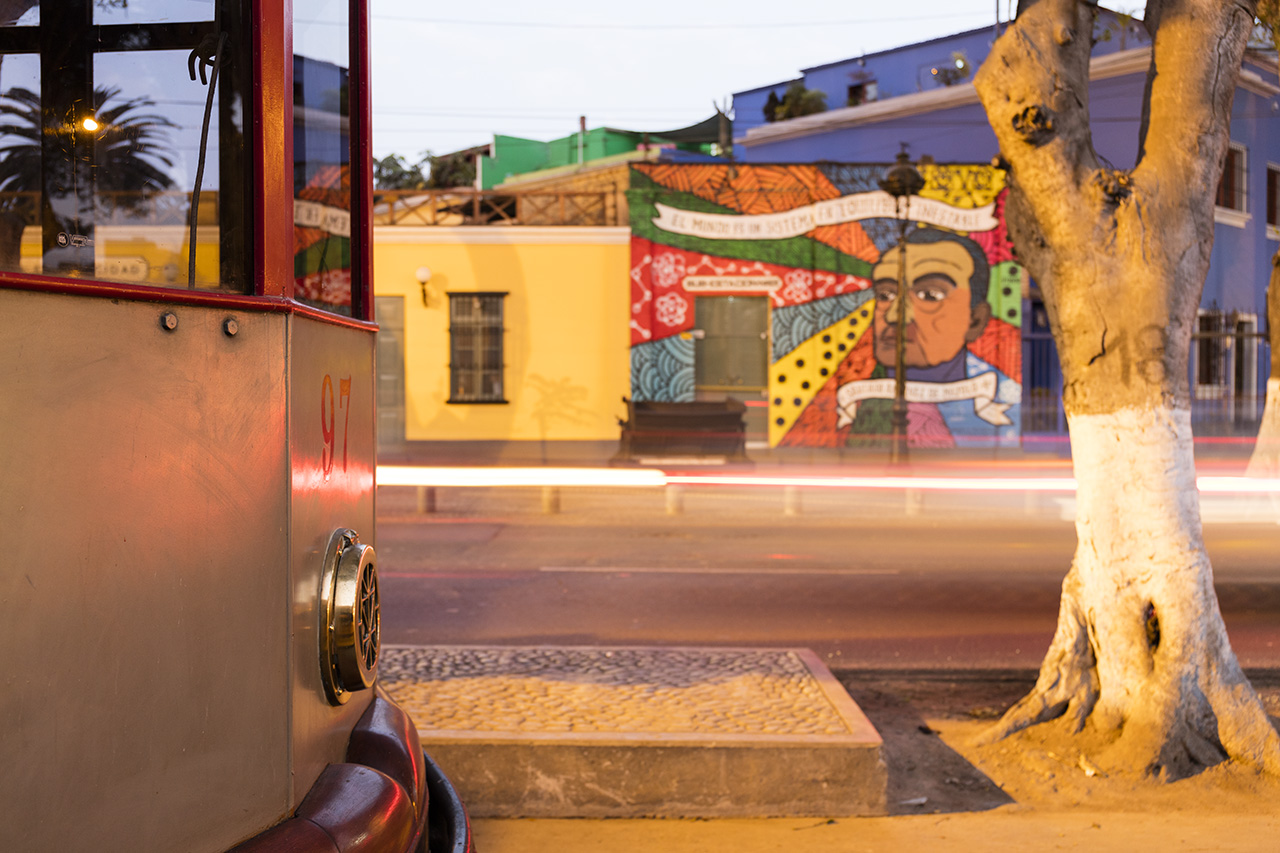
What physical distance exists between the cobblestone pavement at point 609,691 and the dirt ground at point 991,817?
385 mm

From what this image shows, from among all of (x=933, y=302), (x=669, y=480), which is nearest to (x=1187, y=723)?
(x=669, y=480)

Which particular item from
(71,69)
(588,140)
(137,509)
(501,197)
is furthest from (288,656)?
(588,140)

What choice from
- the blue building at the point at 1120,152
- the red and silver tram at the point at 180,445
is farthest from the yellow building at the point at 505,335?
the red and silver tram at the point at 180,445

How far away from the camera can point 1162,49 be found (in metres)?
5.05

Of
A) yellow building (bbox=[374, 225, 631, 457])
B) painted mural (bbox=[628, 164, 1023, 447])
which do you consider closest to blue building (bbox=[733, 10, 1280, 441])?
painted mural (bbox=[628, 164, 1023, 447])

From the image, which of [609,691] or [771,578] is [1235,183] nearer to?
[771,578]

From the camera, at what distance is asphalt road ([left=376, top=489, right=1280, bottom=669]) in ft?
23.6

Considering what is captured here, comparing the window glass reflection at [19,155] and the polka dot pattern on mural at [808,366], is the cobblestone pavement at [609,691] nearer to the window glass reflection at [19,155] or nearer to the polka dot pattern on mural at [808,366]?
the window glass reflection at [19,155]

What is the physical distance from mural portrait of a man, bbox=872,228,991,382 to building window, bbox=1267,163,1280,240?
8867 millimetres

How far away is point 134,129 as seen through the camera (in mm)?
1958

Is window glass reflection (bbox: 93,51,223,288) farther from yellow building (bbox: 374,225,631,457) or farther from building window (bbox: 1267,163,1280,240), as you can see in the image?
building window (bbox: 1267,163,1280,240)

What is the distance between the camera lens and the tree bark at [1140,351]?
481 cm

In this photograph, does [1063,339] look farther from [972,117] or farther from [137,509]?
[972,117]

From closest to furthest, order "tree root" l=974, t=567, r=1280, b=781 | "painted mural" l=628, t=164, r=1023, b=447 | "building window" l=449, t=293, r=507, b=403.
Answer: "tree root" l=974, t=567, r=1280, b=781 → "painted mural" l=628, t=164, r=1023, b=447 → "building window" l=449, t=293, r=507, b=403
